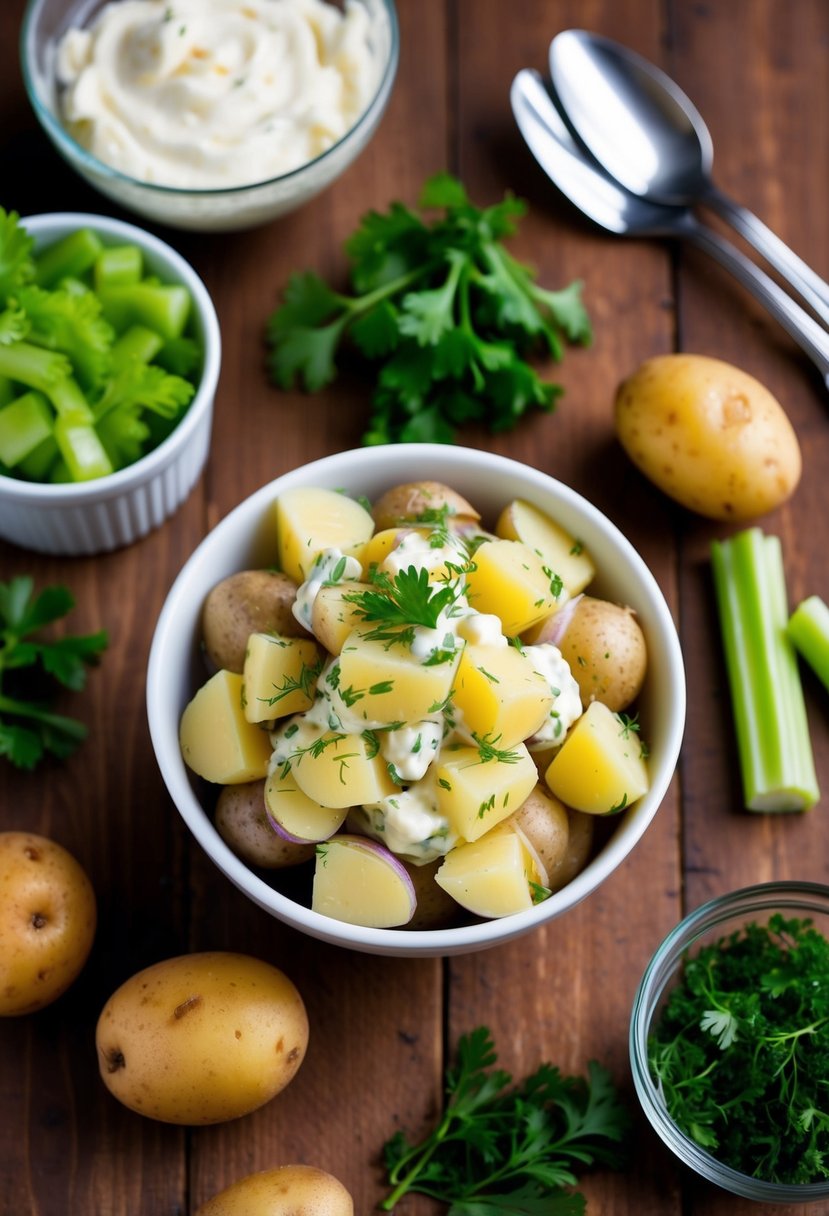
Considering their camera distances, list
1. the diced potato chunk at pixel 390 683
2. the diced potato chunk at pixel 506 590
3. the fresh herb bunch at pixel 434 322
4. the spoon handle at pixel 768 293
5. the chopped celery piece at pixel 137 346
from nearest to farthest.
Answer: the diced potato chunk at pixel 390 683 < the diced potato chunk at pixel 506 590 < the chopped celery piece at pixel 137 346 < the fresh herb bunch at pixel 434 322 < the spoon handle at pixel 768 293

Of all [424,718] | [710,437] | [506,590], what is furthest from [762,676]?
[424,718]

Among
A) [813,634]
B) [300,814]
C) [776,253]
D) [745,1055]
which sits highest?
[776,253]

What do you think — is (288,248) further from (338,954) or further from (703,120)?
(338,954)

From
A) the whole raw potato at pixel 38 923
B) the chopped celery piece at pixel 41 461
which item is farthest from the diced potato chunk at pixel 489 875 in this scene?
the chopped celery piece at pixel 41 461

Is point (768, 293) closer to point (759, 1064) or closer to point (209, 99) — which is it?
point (209, 99)

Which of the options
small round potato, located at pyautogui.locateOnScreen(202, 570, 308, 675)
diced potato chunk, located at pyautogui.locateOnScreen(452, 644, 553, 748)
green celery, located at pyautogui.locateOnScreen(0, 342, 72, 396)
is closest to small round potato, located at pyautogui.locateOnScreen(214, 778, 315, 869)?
small round potato, located at pyautogui.locateOnScreen(202, 570, 308, 675)

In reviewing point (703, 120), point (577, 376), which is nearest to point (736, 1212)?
point (577, 376)

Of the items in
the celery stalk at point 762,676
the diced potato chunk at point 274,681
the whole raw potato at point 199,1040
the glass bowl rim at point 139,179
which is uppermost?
the glass bowl rim at point 139,179

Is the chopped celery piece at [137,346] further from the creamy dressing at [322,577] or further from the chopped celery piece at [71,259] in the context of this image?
the creamy dressing at [322,577]
